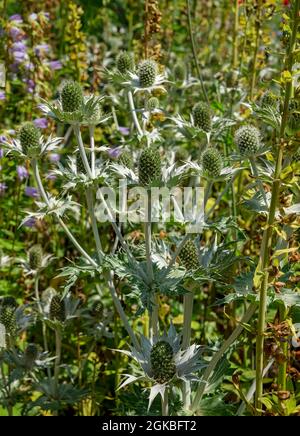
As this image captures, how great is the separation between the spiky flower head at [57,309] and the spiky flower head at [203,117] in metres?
0.85

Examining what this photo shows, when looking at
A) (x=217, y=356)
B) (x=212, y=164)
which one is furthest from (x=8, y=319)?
(x=212, y=164)

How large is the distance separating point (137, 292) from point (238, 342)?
50 cm

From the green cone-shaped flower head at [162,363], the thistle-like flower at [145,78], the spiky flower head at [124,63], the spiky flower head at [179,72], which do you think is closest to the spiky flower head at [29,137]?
the thistle-like flower at [145,78]

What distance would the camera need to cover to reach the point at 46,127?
3.21 meters

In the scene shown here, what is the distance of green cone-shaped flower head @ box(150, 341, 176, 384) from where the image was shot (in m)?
1.77

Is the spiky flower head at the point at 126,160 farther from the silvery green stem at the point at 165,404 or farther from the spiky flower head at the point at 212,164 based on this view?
the silvery green stem at the point at 165,404

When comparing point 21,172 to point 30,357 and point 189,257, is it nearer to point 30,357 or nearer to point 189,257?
point 30,357

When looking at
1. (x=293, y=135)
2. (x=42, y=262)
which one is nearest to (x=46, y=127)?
(x=42, y=262)

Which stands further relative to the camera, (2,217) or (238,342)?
(2,217)

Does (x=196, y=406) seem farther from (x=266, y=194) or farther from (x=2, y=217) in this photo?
(x=2, y=217)

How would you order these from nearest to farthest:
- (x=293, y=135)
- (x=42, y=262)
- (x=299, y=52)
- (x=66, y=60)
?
(x=299, y=52)
(x=293, y=135)
(x=42, y=262)
(x=66, y=60)

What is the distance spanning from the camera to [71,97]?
77.4 inches

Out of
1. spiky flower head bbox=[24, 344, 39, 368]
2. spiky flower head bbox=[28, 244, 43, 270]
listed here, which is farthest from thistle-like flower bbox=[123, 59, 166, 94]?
spiky flower head bbox=[24, 344, 39, 368]

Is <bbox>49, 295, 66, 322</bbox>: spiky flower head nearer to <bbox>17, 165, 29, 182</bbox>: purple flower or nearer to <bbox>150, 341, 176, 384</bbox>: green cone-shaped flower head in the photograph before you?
<bbox>150, 341, 176, 384</bbox>: green cone-shaped flower head
